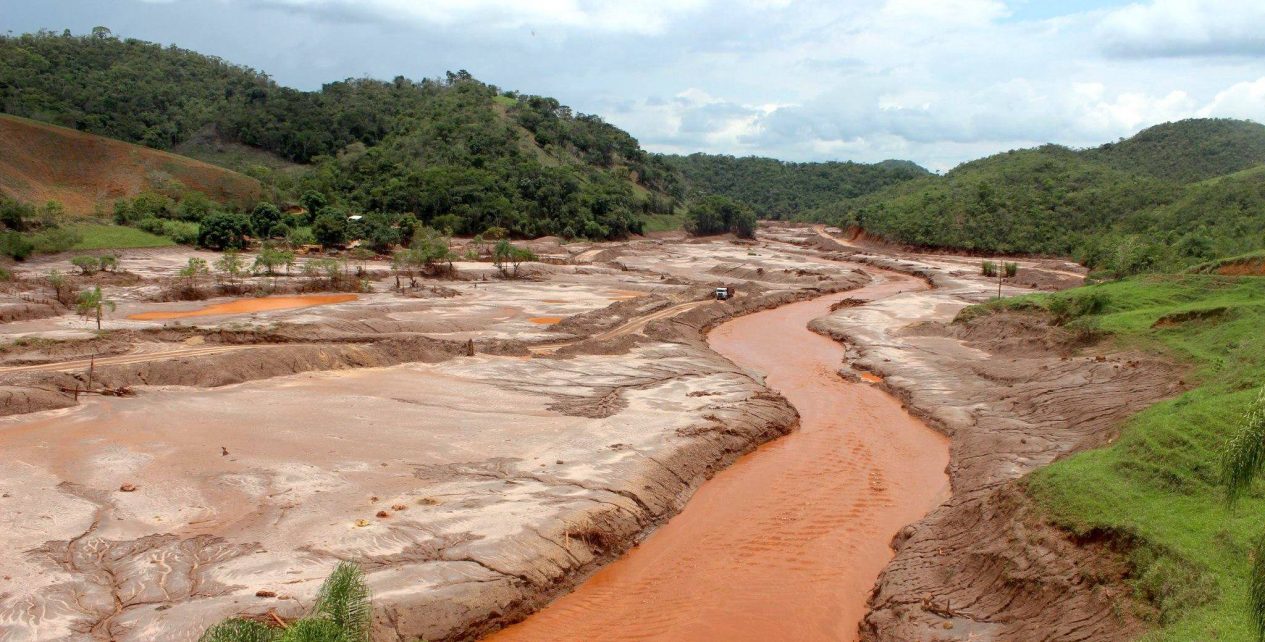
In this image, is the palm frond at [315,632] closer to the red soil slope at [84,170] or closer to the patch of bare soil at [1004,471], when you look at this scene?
the patch of bare soil at [1004,471]

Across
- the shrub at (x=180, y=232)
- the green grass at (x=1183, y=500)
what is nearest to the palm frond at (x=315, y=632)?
the green grass at (x=1183, y=500)

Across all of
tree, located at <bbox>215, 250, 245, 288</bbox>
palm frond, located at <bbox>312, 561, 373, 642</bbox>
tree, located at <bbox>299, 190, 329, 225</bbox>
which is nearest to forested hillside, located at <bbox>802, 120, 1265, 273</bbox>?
palm frond, located at <bbox>312, 561, 373, 642</bbox>

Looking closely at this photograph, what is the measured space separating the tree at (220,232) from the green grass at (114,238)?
2.45 metres

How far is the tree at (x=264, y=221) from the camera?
74500 millimetres

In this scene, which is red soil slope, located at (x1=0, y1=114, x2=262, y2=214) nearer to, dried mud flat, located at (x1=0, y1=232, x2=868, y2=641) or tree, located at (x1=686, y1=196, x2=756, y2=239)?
dried mud flat, located at (x1=0, y1=232, x2=868, y2=641)

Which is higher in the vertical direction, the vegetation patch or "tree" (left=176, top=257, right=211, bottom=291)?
"tree" (left=176, top=257, right=211, bottom=291)

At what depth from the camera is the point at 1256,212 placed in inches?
2739

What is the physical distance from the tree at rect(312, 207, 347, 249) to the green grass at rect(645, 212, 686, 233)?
49.8m

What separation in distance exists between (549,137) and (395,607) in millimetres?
119621

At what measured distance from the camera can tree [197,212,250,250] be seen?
68.7 m

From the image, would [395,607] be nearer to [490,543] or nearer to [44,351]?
[490,543]

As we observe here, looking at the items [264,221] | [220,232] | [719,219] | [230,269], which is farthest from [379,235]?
[719,219]

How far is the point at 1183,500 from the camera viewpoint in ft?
48.5

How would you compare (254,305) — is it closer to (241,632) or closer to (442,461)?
(442,461)
